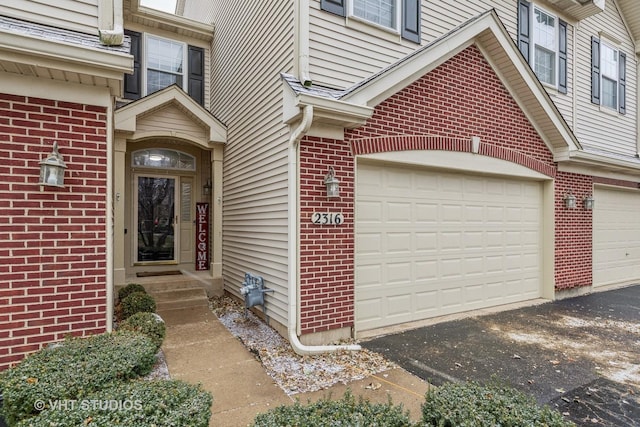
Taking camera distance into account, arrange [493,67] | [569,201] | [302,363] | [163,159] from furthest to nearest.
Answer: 1. [163,159]
2. [569,201]
3. [493,67]
4. [302,363]

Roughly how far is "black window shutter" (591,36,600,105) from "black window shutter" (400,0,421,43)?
613 cm

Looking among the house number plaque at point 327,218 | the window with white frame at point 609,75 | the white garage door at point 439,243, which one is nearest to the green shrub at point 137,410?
the house number plaque at point 327,218

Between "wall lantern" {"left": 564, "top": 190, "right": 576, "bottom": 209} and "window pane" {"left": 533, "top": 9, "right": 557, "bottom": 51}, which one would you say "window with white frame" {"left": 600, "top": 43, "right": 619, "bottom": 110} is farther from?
"wall lantern" {"left": 564, "top": 190, "right": 576, "bottom": 209}

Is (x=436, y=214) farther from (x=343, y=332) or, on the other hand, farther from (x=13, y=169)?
(x=13, y=169)

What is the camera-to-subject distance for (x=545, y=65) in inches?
314

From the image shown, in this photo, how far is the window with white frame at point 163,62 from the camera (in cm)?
788

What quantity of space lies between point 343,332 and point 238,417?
2.07 m

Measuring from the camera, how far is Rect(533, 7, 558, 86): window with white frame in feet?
25.6

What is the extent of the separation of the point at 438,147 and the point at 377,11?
2400mm

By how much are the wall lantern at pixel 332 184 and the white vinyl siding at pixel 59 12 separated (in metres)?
2.97

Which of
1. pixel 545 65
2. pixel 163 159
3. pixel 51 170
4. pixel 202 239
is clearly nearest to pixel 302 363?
pixel 51 170

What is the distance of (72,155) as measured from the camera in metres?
3.40

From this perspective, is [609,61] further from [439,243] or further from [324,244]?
[324,244]

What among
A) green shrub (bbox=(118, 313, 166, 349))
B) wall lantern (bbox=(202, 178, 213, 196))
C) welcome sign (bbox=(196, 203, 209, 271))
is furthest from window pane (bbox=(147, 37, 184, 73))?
green shrub (bbox=(118, 313, 166, 349))
